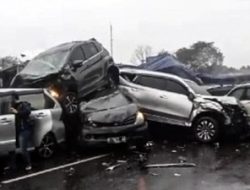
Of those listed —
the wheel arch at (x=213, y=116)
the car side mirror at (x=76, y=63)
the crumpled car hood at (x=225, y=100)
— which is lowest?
the wheel arch at (x=213, y=116)

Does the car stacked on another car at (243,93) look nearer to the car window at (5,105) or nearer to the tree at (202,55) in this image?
the car window at (5,105)

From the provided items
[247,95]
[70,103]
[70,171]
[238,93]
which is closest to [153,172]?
[70,171]

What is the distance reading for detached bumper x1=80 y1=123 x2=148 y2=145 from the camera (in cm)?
1360

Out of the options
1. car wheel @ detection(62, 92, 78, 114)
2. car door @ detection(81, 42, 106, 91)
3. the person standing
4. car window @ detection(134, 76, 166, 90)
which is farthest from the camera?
car window @ detection(134, 76, 166, 90)

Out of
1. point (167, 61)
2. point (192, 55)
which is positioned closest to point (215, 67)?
point (192, 55)

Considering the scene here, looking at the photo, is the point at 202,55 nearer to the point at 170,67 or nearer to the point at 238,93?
the point at 170,67

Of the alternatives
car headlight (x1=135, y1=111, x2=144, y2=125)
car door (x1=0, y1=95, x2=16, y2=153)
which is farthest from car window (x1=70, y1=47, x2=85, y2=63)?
car door (x1=0, y1=95, x2=16, y2=153)

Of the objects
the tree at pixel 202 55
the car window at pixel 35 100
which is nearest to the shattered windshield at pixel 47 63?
the car window at pixel 35 100

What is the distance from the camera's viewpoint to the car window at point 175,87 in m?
16.4

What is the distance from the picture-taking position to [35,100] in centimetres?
1346

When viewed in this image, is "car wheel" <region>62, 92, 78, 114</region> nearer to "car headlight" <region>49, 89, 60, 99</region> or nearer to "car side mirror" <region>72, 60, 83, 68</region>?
"car headlight" <region>49, 89, 60, 99</region>

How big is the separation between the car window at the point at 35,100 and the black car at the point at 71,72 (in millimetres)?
981

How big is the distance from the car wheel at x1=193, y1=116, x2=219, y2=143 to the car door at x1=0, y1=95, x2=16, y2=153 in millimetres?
5778

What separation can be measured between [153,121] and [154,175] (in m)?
5.14
